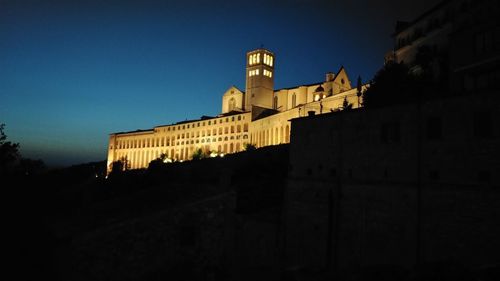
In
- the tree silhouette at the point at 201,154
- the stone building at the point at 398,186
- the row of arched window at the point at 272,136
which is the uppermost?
the row of arched window at the point at 272,136

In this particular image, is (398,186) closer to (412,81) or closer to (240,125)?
(412,81)

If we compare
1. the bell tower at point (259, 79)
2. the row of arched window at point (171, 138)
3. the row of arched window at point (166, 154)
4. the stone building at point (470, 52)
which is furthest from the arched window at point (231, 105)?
the stone building at point (470, 52)

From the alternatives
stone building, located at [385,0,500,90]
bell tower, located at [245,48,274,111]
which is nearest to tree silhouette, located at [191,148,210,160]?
bell tower, located at [245,48,274,111]

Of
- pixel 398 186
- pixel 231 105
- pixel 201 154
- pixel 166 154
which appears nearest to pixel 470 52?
pixel 398 186

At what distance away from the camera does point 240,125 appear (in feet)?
267

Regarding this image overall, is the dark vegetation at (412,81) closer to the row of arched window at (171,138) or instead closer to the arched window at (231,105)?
the row of arched window at (171,138)

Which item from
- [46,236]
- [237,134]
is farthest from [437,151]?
[237,134]

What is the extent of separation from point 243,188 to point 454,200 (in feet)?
63.9

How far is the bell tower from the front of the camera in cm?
8944

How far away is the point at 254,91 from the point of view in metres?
90.6

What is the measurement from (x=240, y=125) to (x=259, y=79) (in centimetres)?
1517

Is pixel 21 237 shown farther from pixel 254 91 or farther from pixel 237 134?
pixel 254 91

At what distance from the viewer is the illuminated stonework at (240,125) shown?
7231cm

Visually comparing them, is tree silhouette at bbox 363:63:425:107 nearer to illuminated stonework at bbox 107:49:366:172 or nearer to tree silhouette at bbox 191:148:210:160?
illuminated stonework at bbox 107:49:366:172
